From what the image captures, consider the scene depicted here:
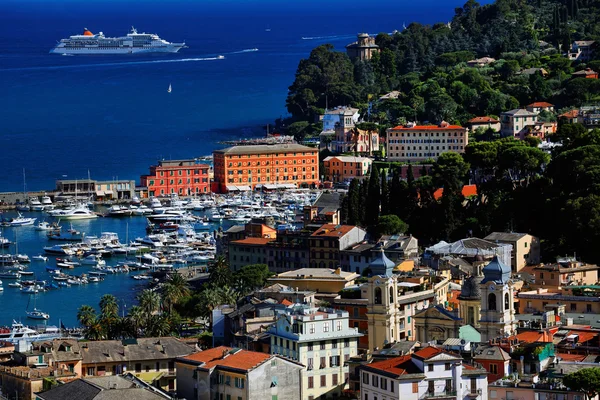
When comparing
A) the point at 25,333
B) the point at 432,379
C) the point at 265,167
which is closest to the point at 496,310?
the point at 432,379

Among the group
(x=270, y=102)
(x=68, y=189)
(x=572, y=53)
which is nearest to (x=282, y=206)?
(x=68, y=189)

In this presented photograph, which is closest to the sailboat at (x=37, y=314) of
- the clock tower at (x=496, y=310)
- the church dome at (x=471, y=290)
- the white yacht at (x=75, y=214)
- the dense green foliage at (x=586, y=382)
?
the church dome at (x=471, y=290)

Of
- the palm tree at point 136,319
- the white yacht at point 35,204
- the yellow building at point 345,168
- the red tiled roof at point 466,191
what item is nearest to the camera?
the palm tree at point 136,319

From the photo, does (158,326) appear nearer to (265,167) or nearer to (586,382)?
(586,382)

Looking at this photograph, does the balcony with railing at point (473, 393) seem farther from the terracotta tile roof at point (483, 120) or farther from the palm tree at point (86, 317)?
the terracotta tile roof at point (483, 120)

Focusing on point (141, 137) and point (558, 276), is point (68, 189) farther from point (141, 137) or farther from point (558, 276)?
point (558, 276)

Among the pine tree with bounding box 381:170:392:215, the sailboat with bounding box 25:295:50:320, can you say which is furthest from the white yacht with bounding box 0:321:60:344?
the pine tree with bounding box 381:170:392:215
